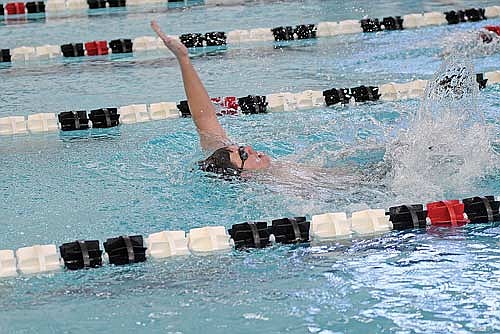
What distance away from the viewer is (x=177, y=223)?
12.3 feet

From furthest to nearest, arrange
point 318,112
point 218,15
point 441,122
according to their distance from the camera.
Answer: point 218,15, point 318,112, point 441,122

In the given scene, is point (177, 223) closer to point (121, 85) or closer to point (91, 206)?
point (91, 206)

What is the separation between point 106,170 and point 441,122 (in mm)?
1441

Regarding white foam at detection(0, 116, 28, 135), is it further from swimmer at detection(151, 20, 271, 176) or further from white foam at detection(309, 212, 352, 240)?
white foam at detection(309, 212, 352, 240)

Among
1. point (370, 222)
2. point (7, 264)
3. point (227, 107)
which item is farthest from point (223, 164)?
point (227, 107)

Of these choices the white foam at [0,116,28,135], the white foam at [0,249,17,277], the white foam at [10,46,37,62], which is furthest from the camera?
the white foam at [10,46,37,62]

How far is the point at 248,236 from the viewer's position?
3.38 metres

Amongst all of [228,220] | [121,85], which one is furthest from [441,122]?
[121,85]

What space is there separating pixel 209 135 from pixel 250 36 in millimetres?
3154

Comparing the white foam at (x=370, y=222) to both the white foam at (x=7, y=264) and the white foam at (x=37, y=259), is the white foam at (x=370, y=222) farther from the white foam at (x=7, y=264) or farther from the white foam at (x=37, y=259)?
the white foam at (x=7, y=264)

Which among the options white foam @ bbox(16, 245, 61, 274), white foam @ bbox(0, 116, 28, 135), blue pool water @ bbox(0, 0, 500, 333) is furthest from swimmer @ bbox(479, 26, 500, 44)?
white foam @ bbox(16, 245, 61, 274)

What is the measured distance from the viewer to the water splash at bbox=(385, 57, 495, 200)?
3877mm

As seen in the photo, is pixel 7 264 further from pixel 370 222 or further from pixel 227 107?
pixel 227 107

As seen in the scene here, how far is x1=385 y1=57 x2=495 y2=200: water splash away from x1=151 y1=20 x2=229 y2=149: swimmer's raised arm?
2.34ft
